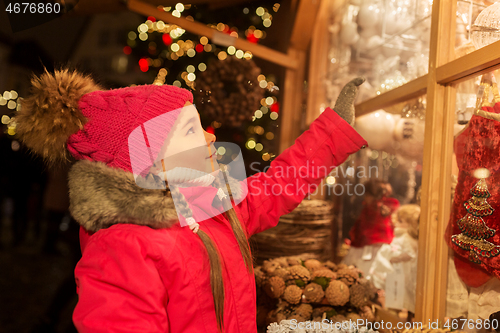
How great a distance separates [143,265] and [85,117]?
1.39 feet

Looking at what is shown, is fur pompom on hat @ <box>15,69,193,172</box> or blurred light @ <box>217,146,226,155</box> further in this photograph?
blurred light @ <box>217,146,226,155</box>

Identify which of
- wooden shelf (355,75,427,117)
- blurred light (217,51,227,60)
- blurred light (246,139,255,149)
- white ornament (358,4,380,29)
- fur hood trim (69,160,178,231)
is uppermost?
white ornament (358,4,380,29)

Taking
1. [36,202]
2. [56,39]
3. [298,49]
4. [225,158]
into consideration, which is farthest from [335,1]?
[36,202]

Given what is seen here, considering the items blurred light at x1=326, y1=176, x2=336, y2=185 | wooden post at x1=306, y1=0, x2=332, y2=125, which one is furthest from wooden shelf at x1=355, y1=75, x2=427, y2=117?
blurred light at x1=326, y1=176, x2=336, y2=185

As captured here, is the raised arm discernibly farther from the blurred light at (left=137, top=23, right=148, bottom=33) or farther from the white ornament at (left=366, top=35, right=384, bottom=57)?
the blurred light at (left=137, top=23, right=148, bottom=33)

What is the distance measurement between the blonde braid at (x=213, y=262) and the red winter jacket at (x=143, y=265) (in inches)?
0.7

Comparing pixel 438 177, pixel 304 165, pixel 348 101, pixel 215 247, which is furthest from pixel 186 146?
pixel 438 177

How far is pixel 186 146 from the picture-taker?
39.7 inches

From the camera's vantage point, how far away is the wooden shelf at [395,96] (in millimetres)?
1225

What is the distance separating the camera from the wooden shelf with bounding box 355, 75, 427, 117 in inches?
48.2

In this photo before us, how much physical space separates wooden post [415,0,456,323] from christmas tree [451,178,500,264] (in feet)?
0.37

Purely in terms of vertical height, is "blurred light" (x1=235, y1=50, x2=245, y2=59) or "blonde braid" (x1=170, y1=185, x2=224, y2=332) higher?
"blurred light" (x1=235, y1=50, x2=245, y2=59)

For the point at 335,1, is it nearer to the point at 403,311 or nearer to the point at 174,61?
the point at 174,61

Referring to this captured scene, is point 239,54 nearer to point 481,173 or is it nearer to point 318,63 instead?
point 318,63
